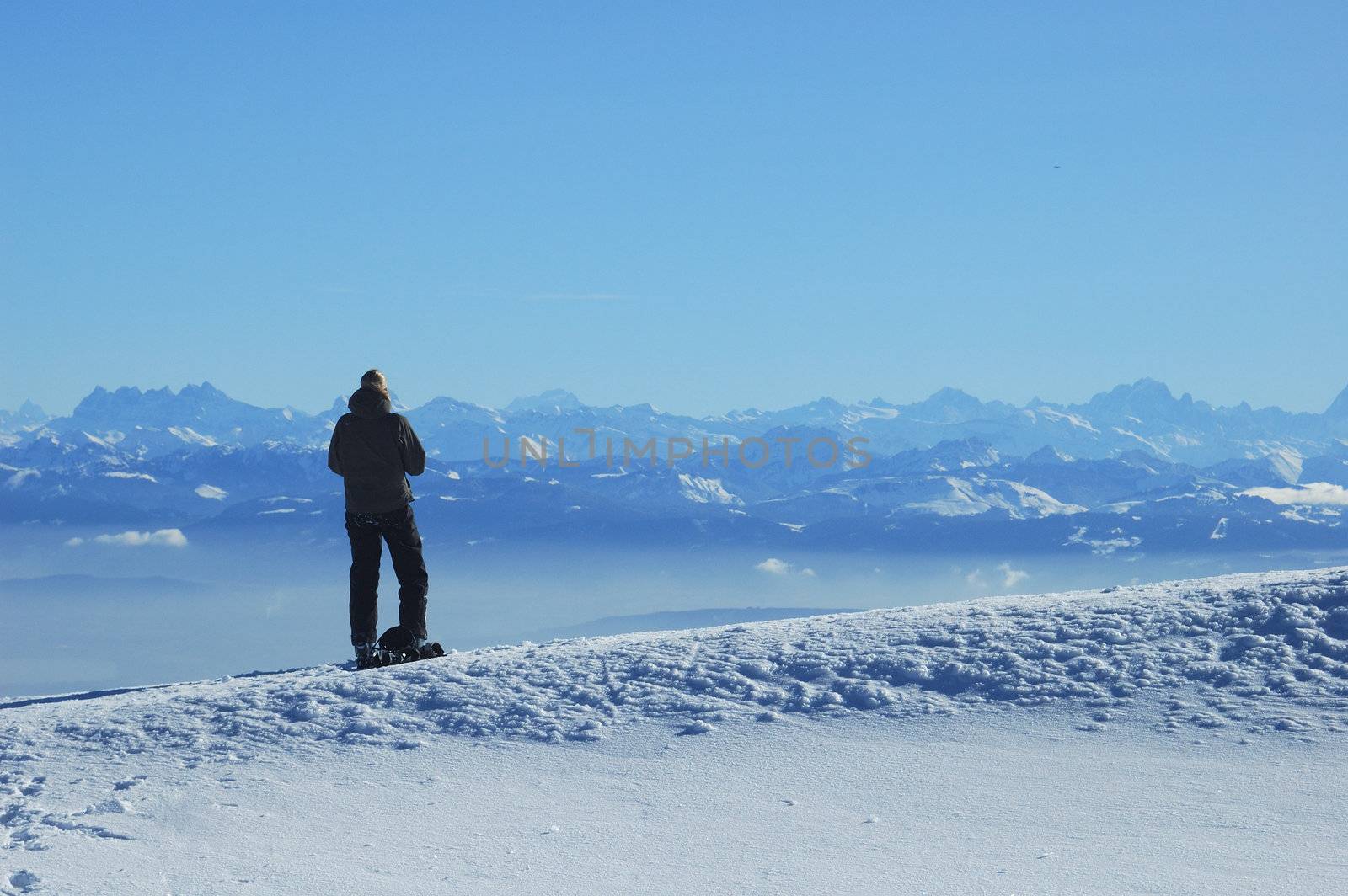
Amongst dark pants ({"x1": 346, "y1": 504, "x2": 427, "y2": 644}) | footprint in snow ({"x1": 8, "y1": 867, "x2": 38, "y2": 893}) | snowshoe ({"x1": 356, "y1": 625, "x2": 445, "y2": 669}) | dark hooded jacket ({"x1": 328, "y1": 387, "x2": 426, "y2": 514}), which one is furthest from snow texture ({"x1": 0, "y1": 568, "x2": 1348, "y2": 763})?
footprint in snow ({"x1": 8, "y1": 867, "x2": 38, "y2": 893})

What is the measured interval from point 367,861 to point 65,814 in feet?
6.33

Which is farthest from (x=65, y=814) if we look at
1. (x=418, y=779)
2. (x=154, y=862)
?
(x=418, y=779)

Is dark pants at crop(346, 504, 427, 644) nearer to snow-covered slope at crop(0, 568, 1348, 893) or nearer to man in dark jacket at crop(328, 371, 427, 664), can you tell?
man in dark jacket at crop(328, 371, 427, 664)

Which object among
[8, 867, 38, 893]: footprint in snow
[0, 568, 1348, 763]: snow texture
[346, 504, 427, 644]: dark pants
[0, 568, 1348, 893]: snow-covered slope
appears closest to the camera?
[8, 867, 38, 893]: footprint in snow

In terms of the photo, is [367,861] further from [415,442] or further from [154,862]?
[415,442]

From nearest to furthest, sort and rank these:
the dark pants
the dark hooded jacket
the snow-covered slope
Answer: the snow-covered slope
the dark hooded jacket
the dark pants

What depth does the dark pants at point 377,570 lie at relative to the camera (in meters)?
9.42

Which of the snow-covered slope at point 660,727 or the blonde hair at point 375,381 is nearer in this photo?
the snow-covered slope at point 660,727

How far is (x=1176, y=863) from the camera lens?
490 centimetres

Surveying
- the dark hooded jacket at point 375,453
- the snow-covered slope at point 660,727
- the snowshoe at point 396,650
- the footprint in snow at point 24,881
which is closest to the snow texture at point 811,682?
the snow-covered slope at point 660,727

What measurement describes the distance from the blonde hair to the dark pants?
100 cm

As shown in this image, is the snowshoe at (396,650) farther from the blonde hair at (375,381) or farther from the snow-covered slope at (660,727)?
the blonde hair at (375,381)

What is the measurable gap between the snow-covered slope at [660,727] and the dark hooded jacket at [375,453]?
4.79ft

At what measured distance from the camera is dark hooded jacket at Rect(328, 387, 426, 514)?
918cm
